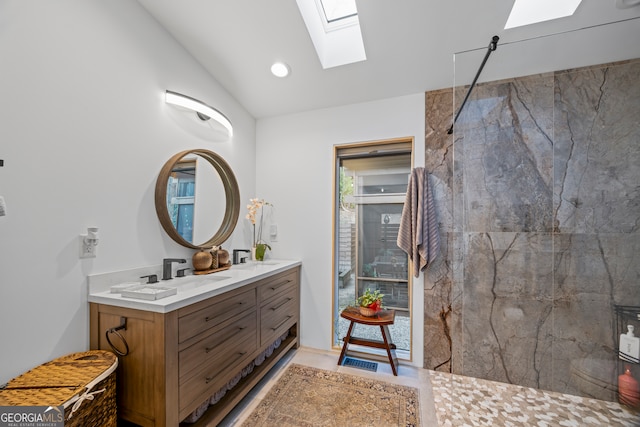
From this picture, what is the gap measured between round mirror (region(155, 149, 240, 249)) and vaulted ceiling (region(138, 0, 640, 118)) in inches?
31.6

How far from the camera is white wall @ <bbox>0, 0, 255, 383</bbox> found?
3.45 ft

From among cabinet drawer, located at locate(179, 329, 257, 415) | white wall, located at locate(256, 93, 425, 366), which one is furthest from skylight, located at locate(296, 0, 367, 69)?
cabinet drawer, located at locate(179, 329, 257, 415)

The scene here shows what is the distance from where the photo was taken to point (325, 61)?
2.06 m

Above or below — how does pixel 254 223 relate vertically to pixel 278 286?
above

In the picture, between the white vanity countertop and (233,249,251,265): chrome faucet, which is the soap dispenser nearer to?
the white vanity countertop

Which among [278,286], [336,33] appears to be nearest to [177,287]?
[278,286]

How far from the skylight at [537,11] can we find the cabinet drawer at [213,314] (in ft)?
8.01

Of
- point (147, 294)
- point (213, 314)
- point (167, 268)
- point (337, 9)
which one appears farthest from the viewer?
point (337, 9)

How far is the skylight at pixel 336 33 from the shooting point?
1.92 m

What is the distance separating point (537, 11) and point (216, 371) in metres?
2.89

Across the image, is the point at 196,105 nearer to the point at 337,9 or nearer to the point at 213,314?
the point at 337,9

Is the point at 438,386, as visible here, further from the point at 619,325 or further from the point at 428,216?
the point at 428,216

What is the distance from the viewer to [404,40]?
1813 millimetres

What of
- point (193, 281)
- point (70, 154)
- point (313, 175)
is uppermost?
point (313, 175)
